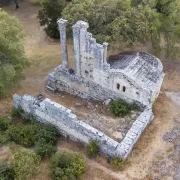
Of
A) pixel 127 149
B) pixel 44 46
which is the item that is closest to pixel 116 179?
pixel 127 149

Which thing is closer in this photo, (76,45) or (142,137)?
(142,137)

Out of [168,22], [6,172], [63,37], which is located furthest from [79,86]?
[168,22]

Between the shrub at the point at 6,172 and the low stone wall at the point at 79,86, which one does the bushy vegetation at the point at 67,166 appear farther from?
the low stone wall at the point at 79,86

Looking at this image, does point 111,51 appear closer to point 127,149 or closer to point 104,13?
point 104,13

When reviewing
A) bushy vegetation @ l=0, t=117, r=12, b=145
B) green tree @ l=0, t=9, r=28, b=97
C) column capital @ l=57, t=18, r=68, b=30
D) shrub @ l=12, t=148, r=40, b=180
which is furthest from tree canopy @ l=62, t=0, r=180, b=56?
shrub @ l=12, t=148, r=40, b=180

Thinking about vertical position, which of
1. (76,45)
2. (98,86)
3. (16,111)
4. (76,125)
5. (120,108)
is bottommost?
(16,111)

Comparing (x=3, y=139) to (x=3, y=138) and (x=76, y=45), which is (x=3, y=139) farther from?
(x=76, y=45)

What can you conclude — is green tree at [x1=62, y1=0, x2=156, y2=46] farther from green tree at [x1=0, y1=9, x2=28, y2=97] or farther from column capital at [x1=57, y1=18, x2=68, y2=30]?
green tree at [x1=0, y1=9, x2=28, y2=97]
